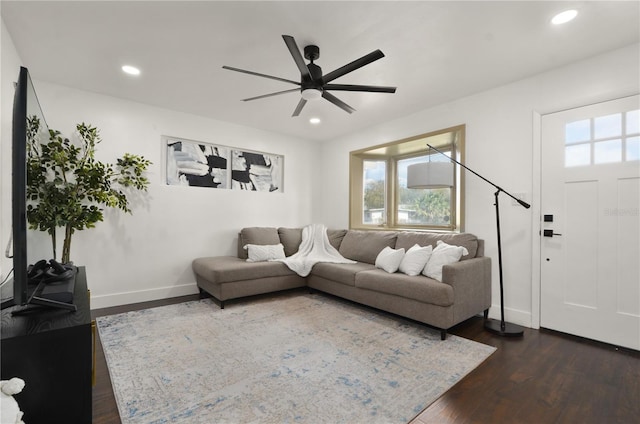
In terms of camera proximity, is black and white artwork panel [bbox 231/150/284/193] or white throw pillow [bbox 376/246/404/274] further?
black and white artwork panel [bbox 231/150/284/193]

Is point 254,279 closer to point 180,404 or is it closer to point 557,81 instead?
point 180,404

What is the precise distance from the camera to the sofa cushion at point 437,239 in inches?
130

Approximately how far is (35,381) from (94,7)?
2.33 meters

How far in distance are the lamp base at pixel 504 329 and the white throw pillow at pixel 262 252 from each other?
2603mm

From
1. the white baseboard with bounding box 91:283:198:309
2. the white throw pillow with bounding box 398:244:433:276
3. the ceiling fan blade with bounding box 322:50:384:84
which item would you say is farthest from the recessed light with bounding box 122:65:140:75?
the white throw pillow with bounding box 398:244:433:276

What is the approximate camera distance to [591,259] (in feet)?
8.97

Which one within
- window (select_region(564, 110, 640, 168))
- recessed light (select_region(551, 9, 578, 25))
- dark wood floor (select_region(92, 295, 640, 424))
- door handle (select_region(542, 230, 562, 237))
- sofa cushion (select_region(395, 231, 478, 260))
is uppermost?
recessed light (select_region(551, 9, 578, 25))

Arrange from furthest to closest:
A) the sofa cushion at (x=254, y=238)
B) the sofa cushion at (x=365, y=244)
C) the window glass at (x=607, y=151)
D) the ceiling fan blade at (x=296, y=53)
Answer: the sofa cushion at (x=254, y=238) → the sofa cushion at (x=365, y=244) → the window glass at (x=607, y=151) → the ceiling fan blade at (x=296, y=53)

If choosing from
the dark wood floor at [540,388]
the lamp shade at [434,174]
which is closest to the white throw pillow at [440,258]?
the dark wood floor at [540,388]

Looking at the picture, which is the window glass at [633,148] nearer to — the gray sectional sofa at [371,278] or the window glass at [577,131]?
the window glass at [577,131]

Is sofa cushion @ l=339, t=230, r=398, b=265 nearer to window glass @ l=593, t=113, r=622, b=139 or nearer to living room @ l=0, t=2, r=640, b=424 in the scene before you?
living room @ l=0, t=2, r=640, b=424

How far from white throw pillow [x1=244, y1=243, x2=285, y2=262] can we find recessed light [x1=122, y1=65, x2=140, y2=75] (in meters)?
2.38

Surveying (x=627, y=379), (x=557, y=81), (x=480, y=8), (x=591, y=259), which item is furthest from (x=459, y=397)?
(x=557, y=81)

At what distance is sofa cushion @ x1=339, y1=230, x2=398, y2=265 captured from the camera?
4099 millimetres
